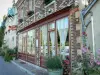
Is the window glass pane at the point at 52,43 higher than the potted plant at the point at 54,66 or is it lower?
higher

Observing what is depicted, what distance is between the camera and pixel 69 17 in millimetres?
9117

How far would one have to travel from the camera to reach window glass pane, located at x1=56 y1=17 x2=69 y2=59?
9.63 metres

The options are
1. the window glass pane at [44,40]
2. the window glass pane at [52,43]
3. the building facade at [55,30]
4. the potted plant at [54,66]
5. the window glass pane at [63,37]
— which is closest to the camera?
the building facade at [55,30]

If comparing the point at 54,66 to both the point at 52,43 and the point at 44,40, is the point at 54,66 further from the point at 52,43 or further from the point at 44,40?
the point at 44,40

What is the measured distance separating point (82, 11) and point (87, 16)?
344 mm

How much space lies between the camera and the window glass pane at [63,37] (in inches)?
379

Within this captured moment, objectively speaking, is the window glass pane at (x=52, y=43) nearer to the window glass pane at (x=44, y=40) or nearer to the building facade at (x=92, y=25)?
the window glass pane at (x=44, y=40)

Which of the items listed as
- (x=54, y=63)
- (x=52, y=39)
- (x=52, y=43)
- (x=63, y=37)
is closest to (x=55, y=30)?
(x=52, y=39)

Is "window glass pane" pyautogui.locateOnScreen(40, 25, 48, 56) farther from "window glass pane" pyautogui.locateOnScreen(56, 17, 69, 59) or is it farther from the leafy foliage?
the leafy foliage

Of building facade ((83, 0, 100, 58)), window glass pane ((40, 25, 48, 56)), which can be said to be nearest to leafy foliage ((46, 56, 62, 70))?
building facade ((83, 0, 100, 58))

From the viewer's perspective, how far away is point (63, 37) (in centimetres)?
991

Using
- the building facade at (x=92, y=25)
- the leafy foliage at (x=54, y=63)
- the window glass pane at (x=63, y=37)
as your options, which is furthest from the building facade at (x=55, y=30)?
the leafy foliage at (x=54, y=63)

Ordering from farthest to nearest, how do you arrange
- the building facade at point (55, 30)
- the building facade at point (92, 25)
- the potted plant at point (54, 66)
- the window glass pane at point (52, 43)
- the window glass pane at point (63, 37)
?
the window glass pane at point (52, 43) < the window glass pane at point (63, 37) < the potted plant at point (54, 66) < the building facade at point (55, 30) < the building facade at point (92, 25)

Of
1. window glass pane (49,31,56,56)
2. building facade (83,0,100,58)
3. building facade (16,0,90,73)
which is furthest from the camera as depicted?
window glass pane (49,31,56,56)
